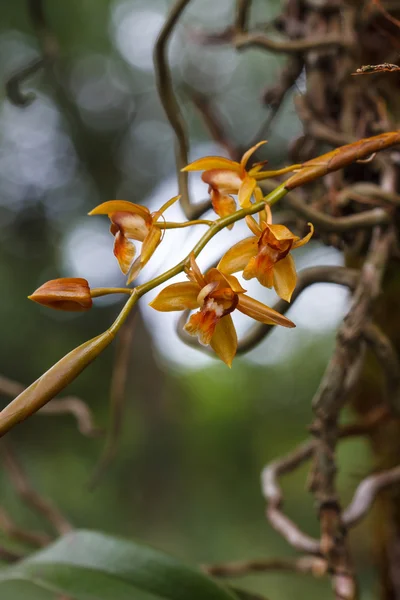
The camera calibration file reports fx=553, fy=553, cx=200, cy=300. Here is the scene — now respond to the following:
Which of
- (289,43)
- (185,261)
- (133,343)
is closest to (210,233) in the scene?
(185,261)

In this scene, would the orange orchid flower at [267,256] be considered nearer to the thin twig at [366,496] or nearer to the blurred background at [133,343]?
the thin twig at [366,496]

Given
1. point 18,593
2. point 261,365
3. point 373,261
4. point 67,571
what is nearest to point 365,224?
point 373,261

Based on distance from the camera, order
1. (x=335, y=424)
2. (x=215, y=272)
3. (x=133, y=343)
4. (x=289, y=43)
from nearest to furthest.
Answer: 1. (x=215, y=272)
2. (x=335, y=424)
3. (x=289, y=43)
4. (x=133, y=343)

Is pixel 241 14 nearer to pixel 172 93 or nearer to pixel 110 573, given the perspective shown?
pixel 172 93

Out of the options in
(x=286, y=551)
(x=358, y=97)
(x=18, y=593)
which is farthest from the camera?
(x=286, y=551)

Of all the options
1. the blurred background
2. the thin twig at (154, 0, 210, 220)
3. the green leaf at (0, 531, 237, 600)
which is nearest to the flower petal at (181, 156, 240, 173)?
the thin twig at (154, 0, 210, 220)

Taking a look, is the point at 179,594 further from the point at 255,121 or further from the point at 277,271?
the point at 255,121

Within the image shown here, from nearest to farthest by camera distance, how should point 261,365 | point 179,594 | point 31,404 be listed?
1. point 31,404
2. point 179,594
3. point 261,365
